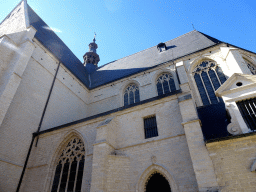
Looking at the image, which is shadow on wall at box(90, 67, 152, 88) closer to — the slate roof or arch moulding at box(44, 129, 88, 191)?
the slate roof

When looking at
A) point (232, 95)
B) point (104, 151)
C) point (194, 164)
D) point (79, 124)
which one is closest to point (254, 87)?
point (232, 95)

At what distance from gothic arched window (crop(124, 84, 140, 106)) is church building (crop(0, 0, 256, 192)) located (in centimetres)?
9

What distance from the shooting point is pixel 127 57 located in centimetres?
1847

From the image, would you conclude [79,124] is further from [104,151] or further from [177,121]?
[177,121]

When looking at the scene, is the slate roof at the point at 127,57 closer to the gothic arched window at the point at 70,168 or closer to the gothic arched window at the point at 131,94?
the gothic arched window at the point at 131,94

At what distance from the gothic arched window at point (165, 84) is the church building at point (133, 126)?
0.24 feet

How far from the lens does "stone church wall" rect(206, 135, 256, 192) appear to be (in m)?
4.93

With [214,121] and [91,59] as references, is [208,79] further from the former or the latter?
[91,59]

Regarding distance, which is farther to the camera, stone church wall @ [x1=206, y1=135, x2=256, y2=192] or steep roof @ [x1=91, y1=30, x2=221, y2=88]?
steep roof @ [x1=91, y1=30, x2=221, y2=88]

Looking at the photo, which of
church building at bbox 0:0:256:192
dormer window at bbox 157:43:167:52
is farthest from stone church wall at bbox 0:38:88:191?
dormer window at bbox 157:43:167:52

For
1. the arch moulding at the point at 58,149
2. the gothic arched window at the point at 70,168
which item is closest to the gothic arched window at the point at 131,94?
the arch moulding at the point at 58,149

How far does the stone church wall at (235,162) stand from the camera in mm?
4934

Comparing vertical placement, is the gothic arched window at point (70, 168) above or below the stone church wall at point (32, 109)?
below

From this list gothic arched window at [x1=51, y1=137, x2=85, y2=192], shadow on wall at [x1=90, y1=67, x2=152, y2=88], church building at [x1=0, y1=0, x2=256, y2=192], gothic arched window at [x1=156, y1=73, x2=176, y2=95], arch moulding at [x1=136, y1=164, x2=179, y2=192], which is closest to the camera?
church building at [x1=0, y1=0, x2=256, y2=192]
